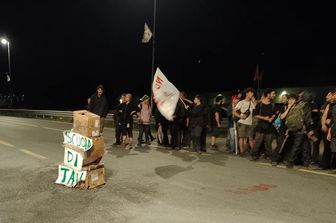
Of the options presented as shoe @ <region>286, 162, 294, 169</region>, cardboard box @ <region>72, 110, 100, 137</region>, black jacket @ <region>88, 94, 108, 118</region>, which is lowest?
shoe @ <region>286, 162, 294, 169</region>

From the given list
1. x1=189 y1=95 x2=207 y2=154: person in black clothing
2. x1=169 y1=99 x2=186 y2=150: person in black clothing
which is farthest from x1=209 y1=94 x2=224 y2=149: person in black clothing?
x1=169 y1=99 x2=186 y2=150: person in black clothing

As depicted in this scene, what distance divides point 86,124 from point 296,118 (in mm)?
5045

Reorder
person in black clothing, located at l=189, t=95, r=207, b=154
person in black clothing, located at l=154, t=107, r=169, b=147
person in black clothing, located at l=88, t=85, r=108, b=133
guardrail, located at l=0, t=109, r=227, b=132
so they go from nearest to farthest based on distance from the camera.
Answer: person in black clothing, located at l=189, t=95, r=207, b=154, person in black clothing, located at l=88, t=85, r=108, b=133, person in black clothing, located at l=154, t=107, r=169, b=147, guardrail, located at l=0, t=109, r=227, b=132

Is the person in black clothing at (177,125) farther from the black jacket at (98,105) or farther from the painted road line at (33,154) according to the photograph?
the painted road line at (33,154)

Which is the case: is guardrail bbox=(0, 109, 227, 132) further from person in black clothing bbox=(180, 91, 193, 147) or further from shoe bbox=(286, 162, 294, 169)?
shoe bbox=(286, 162, 294, 169)

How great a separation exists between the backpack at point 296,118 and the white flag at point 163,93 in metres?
2.89

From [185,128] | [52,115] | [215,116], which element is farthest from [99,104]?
[52,115]

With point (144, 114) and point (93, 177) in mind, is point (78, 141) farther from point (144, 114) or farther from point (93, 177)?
point (144, 114)

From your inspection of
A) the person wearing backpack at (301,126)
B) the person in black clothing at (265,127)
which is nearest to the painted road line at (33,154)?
the person in black clothing at (265,127)

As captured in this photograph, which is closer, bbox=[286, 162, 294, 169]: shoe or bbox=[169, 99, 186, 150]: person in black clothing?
bbox=[286, 162, 294, 169]: shoe

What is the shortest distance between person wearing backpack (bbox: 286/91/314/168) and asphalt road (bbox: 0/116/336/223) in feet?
1.75

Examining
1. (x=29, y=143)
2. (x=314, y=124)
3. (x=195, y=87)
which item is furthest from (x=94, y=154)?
(x=195, y=87)

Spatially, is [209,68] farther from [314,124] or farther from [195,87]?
[314,124]

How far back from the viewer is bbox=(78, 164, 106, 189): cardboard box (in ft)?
23.2
